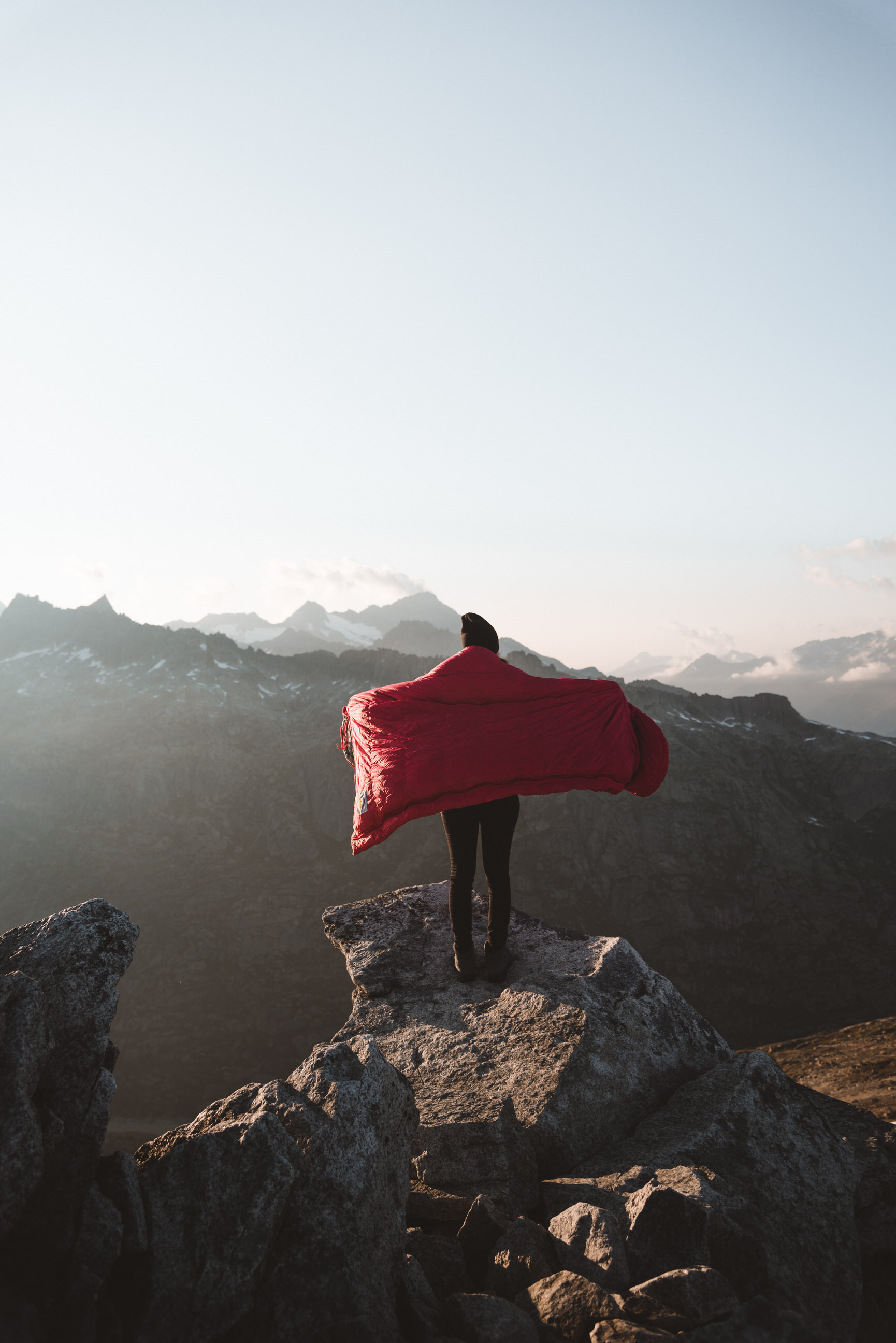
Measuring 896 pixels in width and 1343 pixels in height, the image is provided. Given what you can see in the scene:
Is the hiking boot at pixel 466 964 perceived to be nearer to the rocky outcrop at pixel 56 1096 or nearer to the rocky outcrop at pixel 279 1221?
the rocky outcrop at pixel 279 1221

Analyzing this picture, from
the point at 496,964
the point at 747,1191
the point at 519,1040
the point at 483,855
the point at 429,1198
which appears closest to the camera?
the point at 747,1191

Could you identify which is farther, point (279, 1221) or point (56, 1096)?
point (56, 1096)

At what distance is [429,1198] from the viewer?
13.5 ft

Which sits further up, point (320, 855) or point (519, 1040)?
point (519, 1040)

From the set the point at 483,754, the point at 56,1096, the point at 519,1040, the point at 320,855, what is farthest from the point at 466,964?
the point at 320,855

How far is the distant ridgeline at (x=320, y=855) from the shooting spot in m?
77.3

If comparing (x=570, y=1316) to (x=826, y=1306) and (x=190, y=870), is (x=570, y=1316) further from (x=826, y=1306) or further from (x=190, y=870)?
(x=190, y=870)

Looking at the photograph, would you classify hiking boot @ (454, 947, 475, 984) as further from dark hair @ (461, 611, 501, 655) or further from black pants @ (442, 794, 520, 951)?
dark hair @ (461, 611, 501, 655)

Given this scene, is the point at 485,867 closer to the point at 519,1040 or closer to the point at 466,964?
the point at 466,964

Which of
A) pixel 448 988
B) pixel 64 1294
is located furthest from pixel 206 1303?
pixel 448 988

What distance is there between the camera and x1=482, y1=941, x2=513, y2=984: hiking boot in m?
6.30

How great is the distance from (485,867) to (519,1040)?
151cm

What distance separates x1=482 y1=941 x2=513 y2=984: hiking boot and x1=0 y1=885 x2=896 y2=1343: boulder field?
41.6 inches

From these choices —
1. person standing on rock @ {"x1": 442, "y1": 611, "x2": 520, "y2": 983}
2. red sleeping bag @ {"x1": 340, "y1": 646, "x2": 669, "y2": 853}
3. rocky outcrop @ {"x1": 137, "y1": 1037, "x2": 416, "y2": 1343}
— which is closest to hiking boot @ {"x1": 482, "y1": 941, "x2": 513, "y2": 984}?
person standing on rock @ {"x1": 442, "y1": 611, "x2": 520, "y2": 983}
